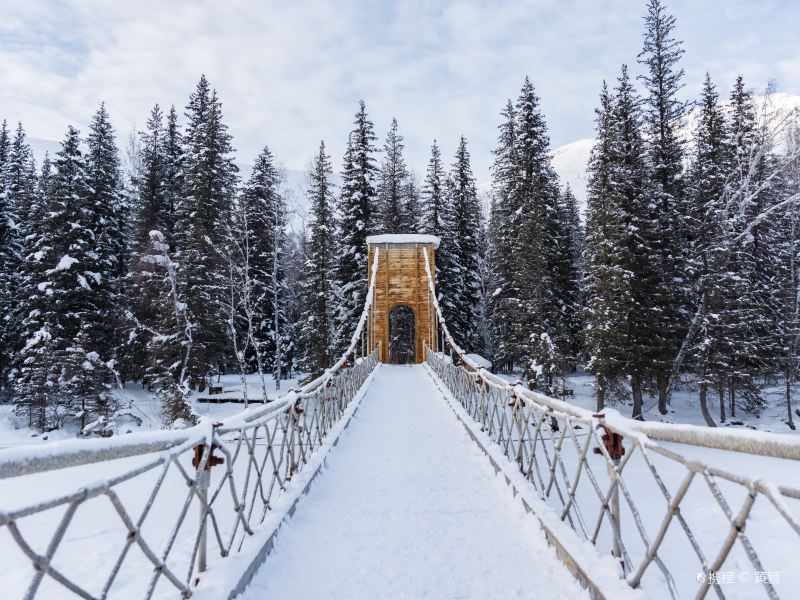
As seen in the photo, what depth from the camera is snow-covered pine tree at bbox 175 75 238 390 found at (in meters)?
19.3

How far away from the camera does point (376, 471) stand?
4855 mm

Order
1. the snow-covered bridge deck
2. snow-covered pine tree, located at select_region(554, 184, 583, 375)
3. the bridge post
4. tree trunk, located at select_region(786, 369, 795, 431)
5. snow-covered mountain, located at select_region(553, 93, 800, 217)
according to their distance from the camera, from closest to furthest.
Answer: the bridge post, the snow-covered bridge deck, tree trunk, located at select_region(786, 369, 795, 431), snow-covered pine tree, located at select_region(554, 184, 583, 375), snow-covered mountain, located at select_region(553, 93, 800, 217)

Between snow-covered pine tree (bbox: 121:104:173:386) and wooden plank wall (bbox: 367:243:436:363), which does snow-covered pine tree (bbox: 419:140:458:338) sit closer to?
wooden plank wall (bbox: 367:243:436:363)

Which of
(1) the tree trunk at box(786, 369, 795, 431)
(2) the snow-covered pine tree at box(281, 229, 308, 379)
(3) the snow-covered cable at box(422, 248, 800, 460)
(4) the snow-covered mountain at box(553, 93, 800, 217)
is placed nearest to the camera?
(3) the snow-covered cable at box(422, 248, 800, 460)

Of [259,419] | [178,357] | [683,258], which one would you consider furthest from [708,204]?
[178,357]

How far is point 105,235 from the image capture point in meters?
22.5

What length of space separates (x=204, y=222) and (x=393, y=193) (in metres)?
11.5

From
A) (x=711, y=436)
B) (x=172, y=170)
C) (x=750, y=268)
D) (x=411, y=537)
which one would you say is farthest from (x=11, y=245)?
(x=750, y=268)

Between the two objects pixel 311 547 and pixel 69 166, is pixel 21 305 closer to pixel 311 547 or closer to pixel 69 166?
pixel 69 166

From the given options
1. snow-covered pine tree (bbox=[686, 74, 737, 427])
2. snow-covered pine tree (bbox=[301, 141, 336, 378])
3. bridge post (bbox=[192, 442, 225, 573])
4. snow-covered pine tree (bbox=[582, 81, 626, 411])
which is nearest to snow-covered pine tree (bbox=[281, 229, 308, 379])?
snow-covered pine tree (bbox=[301, 141, 336, 378])

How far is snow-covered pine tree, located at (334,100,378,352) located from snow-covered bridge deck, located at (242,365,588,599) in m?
15.5

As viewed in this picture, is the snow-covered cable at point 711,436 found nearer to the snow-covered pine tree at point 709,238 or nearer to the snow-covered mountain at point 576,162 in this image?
the snow-covered pine tree at point 709,238

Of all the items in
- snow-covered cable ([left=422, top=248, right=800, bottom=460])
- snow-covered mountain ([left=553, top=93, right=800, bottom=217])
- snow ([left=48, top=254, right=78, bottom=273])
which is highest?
snow-covered mountain ([left=553, top=93, right=800, bottom=217])

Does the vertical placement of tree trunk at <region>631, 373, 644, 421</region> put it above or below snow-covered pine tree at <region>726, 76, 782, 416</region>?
below
